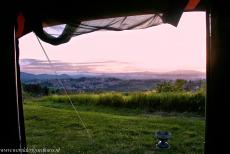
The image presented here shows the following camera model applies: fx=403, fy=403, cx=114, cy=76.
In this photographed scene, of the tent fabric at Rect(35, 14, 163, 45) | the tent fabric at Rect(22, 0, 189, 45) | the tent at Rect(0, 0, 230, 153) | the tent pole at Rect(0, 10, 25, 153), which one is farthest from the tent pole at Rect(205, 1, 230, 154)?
the tent pole at Rect(0, 10, 25, 153)

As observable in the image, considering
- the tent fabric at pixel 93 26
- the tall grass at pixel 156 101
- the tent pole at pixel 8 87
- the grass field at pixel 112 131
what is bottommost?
the grass field at pixel 112 131

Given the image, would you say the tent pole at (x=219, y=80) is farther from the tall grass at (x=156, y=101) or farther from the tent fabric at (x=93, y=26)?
the tall grass at (x=156, y=101)

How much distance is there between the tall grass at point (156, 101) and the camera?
1083 cm

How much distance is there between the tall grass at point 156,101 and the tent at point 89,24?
6.76 metres

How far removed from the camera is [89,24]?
4.09 meters

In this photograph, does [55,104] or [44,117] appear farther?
[55,104]

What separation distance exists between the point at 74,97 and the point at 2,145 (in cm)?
1002

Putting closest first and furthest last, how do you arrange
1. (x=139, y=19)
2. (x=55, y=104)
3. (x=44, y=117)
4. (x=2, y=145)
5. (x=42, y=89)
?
1. (x=2, y=145)
2. (x=139, y=19)
3. (x=44, y=117)
4. (x=55, y=104)
5. (x=42, y=89)

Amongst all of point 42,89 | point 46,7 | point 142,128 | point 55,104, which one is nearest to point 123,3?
point 46,7

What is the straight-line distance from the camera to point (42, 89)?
A: 1666 centimetres

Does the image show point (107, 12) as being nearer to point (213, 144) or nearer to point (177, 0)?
point (177, 0)

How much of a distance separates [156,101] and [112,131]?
337 centimetres

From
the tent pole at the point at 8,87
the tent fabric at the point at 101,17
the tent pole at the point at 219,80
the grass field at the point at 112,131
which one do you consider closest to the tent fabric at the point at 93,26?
the tent fabric at the point at 101,17

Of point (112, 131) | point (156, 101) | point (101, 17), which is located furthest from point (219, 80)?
point (156, 101)
